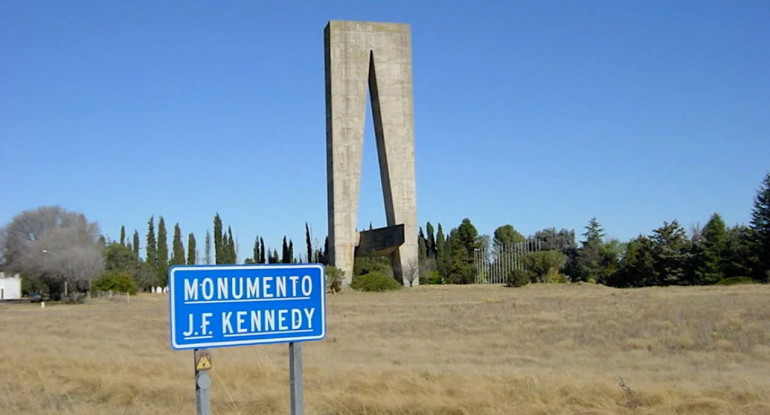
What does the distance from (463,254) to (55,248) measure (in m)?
32.8

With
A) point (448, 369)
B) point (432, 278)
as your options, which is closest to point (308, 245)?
point (432, 278)

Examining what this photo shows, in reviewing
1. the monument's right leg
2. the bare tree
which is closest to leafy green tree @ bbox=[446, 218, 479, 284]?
the monument's right leg

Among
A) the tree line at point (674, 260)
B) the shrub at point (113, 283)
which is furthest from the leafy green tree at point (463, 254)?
the shrub at point (113, 283)

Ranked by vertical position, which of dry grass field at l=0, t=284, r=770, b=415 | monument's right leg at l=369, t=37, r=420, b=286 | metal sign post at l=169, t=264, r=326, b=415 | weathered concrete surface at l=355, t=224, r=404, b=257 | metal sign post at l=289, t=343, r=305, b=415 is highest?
monument's right leg at l=369, t=37, r=420, b=286

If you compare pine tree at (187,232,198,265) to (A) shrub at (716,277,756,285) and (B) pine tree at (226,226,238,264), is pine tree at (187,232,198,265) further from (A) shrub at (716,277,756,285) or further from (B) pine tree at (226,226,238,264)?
(A) shrub at (716,277,756,285)

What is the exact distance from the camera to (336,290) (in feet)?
160

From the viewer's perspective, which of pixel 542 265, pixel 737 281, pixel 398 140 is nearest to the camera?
pixel 737 281

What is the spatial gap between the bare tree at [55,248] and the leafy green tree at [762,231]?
4434 centimetres

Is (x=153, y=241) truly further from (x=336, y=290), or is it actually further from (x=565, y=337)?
(x=565, y=337)

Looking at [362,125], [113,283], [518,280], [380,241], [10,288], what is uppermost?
[362,125]

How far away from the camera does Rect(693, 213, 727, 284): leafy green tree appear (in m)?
49.8

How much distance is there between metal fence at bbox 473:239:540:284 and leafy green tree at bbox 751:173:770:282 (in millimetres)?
16549

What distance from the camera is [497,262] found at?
222 ft

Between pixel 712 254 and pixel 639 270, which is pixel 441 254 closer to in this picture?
pixel 639 270
